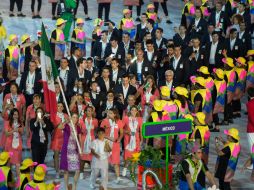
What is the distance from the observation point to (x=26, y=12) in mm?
35062

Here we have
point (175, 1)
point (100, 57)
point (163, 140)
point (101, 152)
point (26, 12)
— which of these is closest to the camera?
point (101, 152)

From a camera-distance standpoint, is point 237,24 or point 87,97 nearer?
point 87,97

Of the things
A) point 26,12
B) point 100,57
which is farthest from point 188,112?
point 26,12

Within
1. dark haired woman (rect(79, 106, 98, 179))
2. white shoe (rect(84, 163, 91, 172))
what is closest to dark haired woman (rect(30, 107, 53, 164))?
dark haired woman (rect(79, 106, 98, 179))

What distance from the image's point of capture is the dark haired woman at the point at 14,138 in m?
22.5

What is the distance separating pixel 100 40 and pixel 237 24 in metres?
4.02

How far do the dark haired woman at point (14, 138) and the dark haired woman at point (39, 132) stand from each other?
294mm

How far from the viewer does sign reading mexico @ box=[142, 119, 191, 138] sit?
18.0m

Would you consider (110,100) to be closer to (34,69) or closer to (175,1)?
(34,69)

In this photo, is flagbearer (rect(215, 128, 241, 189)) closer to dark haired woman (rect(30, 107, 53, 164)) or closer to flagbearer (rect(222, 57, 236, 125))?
dark haired woman (rect(30, 107, 53, 164))

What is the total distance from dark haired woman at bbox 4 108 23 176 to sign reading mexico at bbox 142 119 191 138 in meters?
5.26

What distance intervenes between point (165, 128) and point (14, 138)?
17.8 feet

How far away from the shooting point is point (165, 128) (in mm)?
18109

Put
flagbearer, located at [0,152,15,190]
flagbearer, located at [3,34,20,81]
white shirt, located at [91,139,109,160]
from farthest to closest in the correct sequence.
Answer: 1. flagbearer, located at [3,34,20,81]
2. white shirt, located at [91,139,109,160]
3. flagbearer, located at [0,152,15,190]
